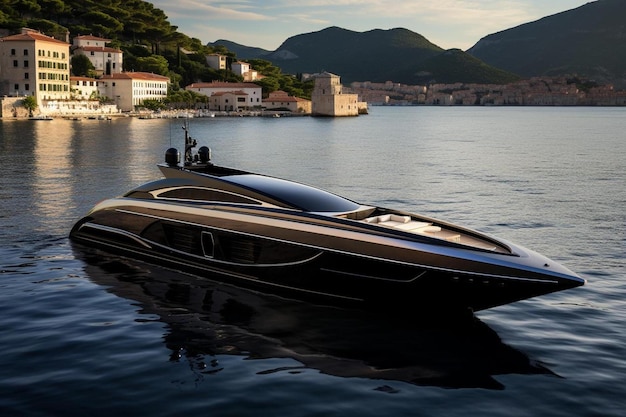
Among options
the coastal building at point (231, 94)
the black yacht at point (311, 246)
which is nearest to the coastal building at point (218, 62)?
the coastal building at point (231, 94)

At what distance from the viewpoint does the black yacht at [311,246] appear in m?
11.1

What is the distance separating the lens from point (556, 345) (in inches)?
446

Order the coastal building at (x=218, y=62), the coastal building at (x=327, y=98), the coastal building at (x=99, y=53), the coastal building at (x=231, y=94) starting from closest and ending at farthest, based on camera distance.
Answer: the coastal building at (x=99, y=53) → the coastal building at (x=327, y=98) → the coastal building at (x=231, y=94) → the coastal building at (x=218, y=62)

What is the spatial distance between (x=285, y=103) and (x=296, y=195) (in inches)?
6747

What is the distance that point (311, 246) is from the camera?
473 inches

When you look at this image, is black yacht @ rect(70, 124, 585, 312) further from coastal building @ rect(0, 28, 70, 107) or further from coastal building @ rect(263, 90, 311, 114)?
coastal building @ rect(263, 90, 311, 114)

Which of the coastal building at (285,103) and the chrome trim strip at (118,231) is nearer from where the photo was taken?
the chrome trim strip at (118,231)

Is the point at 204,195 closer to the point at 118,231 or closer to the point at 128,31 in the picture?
the point at 118,231

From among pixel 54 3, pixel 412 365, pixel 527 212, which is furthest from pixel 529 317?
pixel 54 3

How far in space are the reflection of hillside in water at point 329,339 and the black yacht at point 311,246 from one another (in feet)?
1.33

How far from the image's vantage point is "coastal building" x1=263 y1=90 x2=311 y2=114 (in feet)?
594

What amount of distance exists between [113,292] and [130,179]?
993 inches

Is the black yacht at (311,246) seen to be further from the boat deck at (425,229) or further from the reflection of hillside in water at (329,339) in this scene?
the reflection of hillside in water at (329,339)

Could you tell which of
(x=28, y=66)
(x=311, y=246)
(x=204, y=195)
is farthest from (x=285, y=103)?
(x=311, y=246)
